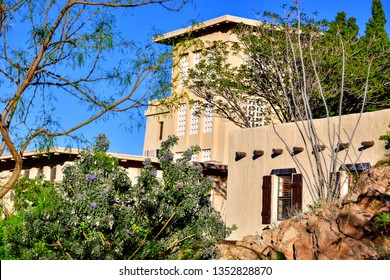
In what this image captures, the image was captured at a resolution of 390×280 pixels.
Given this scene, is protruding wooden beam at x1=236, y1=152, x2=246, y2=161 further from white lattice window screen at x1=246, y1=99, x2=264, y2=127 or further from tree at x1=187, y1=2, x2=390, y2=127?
white lattice window screen at x1=246, y1=99, x2=264, y2=127

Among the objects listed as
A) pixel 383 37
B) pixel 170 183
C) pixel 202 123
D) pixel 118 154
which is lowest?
pixel 170 183

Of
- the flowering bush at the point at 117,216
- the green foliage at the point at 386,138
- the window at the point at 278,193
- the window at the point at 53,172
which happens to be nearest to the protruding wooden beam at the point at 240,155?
the window at the point at 278,193

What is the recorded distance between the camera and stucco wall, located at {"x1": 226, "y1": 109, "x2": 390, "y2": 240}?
615 inches

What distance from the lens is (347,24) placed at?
31.4 metres

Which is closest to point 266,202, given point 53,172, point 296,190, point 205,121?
point 296,190

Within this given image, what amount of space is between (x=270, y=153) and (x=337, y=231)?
8.27 m

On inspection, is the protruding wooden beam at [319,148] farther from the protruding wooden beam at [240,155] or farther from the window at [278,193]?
the protruding wooden beam at [240,155]

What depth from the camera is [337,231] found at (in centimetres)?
1017

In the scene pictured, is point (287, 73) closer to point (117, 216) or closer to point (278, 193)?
point (278, 193)

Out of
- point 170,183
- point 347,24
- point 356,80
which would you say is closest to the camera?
point 170,183

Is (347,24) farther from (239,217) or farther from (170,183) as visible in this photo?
(170,183)

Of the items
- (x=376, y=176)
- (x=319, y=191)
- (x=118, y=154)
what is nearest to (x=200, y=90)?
(x=118, y=154)

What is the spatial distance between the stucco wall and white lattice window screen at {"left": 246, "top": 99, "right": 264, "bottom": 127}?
914 cm
